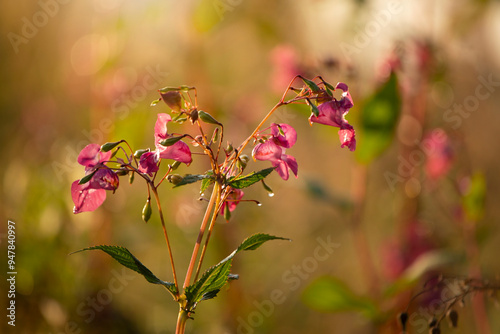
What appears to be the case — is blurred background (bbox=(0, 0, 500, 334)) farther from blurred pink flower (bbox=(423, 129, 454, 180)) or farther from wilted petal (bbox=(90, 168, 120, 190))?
wilted petal (bbox=(90, 168, 120, 190))

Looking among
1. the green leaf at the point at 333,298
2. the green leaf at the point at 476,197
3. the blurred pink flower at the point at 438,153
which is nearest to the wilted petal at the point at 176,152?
the green leaf at the point at 333,298

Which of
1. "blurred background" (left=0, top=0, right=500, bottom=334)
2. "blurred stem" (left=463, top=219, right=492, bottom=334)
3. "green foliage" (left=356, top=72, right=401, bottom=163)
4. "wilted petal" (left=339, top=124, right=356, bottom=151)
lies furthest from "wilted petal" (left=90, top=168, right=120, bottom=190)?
"blurred stem" (left=463, top=219, right=492, bottom=334)

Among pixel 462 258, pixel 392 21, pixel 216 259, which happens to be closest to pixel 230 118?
pixel 216 259

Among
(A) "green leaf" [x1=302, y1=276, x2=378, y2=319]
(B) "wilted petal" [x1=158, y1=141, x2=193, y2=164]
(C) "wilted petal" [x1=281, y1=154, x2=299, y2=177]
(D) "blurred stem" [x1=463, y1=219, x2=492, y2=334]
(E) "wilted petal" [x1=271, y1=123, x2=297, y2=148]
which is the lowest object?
(B) "wilted petal" [x1=158, y1=141, x2=193, y2=164]

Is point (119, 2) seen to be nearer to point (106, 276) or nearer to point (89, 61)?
point (89, 61)

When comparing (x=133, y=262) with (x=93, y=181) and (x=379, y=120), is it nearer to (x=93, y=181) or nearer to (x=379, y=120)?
(x=93, y=181)
